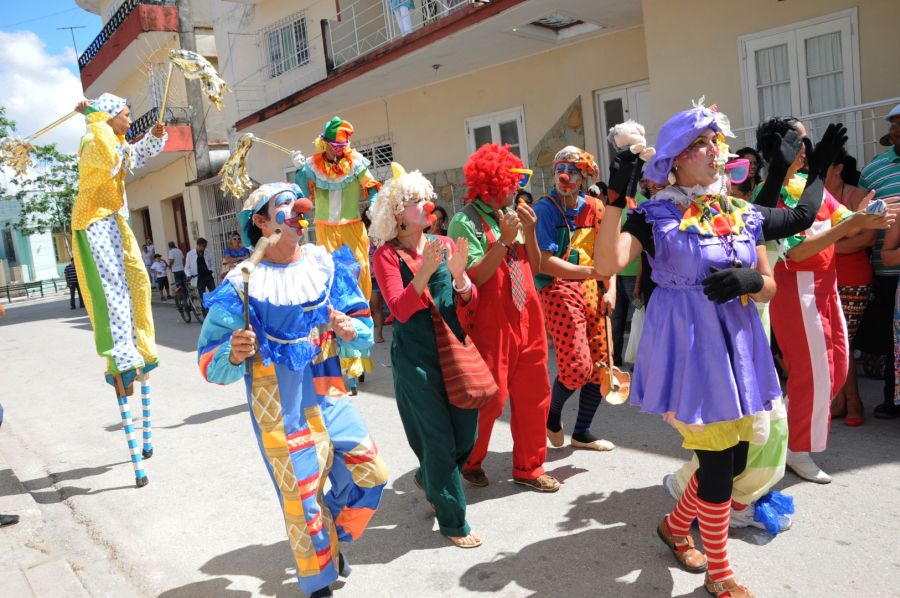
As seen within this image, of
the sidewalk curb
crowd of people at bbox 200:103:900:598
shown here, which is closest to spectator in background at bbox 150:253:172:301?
the sidewalk curb

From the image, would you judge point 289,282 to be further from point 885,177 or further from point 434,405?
point 885,177

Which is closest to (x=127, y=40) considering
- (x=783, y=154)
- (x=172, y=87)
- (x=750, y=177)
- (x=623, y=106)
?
(x=172, y=87)

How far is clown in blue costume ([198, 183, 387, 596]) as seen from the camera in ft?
10.0

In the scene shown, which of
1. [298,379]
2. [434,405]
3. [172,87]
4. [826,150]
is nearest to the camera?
[298,379]

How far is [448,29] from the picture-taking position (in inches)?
391

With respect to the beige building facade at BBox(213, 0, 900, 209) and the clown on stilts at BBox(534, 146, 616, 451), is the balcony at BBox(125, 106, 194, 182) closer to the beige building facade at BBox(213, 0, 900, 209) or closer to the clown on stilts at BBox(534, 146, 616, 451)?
the beige building facade at BBox(213, 0, 900, 209)

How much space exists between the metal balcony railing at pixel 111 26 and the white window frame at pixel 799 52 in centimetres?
1865

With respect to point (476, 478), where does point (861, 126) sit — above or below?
above

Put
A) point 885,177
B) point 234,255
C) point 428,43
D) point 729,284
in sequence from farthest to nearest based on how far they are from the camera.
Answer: point 428,43 < point 234,255 < point 885,177 < point 729,284

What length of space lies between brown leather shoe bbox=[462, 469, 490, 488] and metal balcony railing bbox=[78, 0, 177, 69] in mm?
20810

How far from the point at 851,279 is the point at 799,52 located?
356cm

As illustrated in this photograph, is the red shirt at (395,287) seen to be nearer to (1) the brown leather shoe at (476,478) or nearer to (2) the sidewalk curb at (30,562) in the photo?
(1) the brown leather shoe at (476,478)

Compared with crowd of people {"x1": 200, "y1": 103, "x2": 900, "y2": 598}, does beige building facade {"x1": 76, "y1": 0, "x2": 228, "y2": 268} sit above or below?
above

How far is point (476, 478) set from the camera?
452cm
